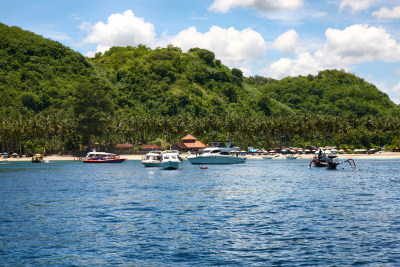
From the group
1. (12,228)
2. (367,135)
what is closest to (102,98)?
(367,135)

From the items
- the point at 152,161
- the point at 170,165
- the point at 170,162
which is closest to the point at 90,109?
the point at 152,161

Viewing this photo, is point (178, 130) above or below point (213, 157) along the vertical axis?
above

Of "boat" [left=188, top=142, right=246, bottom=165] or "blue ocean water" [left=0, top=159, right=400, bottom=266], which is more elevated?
"boat" [left=188, top=142, right=246, bottom=165]

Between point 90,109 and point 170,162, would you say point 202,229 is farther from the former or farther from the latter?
point 90,109

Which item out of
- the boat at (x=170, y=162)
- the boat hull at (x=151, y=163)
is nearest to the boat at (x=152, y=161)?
the boat hull at (x=151, y=163)

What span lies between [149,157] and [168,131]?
85.1m

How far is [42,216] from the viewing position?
35.7 metres

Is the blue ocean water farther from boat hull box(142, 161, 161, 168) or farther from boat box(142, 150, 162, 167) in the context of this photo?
boat box(142, 150, 162, 167)

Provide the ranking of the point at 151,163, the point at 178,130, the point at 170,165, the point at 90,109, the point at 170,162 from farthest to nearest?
the point at 178,130
the point at 90,109
the point at 151,163
the point at 170,165
the point at 170,162

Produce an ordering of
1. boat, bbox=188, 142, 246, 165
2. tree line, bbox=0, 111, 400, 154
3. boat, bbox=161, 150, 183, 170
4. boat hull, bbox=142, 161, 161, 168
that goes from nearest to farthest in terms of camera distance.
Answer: boat, bbox=161, 150, 183, 170
boat hull, bbox=142, 161, 161, 168
boat, bbox=188, 142, 246, 165
tree line, bbox=0, 111, 400, 154

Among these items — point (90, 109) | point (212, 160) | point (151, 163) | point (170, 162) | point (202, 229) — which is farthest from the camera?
point (90, 109)

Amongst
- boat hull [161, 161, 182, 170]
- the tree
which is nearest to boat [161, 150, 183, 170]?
boat hull [161, 161, 182, 170]

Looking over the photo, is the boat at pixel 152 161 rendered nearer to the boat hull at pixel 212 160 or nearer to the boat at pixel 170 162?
the boat at pixel 170 162

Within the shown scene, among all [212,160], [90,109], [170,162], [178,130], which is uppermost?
[90,109]
